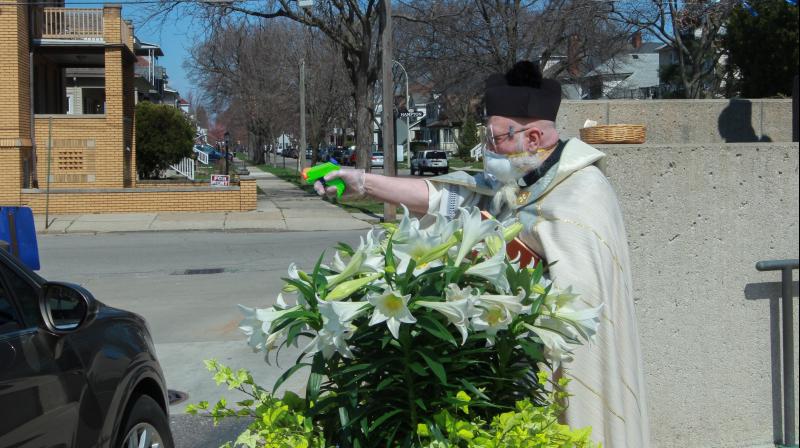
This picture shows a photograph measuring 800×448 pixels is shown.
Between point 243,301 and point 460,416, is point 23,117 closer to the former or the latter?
point 243,301

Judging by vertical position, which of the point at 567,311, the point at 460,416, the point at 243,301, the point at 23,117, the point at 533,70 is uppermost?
the point at 23,117

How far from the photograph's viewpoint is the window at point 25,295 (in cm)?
345

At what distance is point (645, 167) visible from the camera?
173 inches

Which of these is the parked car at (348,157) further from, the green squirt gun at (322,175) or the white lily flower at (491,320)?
the white lily flower at (491,320)

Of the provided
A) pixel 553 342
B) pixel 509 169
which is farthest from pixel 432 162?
pixel 553 342

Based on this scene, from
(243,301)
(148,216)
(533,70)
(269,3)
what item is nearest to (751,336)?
(533,70)

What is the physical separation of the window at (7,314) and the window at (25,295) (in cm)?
4

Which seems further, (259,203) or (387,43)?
(259,203)

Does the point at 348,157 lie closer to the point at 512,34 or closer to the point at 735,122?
the point at 512,34

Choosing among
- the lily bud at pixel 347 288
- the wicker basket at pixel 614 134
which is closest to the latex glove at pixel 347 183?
the lily bud at pixel 347 288

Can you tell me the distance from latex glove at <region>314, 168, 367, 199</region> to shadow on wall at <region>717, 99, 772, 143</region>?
136 inches

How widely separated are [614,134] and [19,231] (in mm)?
4530

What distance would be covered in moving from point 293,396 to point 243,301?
9731 millimetres

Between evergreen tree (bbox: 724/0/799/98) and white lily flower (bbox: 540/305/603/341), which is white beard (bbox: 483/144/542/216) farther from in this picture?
evergreen tree (bbox: 724/0/799/98)
